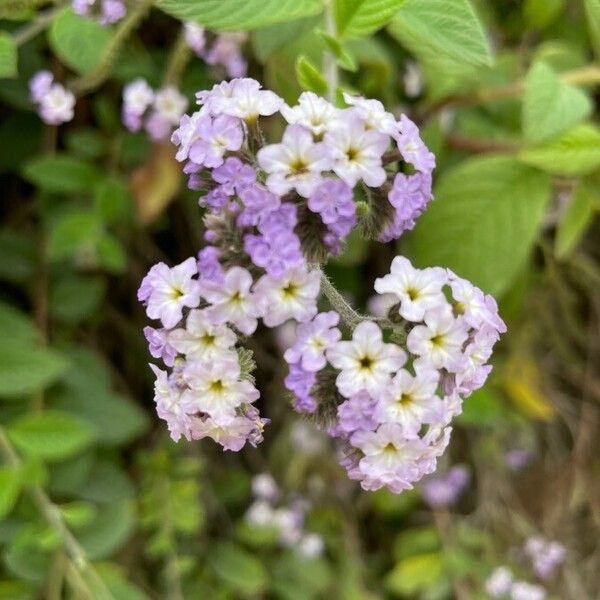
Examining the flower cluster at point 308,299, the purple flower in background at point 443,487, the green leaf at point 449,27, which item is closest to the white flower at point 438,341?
the flower cluster at point 308,299

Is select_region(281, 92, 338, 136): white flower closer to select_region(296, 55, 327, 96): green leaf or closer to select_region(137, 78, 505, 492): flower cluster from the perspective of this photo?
select_region(137, 78, 505, 492): flower cluster

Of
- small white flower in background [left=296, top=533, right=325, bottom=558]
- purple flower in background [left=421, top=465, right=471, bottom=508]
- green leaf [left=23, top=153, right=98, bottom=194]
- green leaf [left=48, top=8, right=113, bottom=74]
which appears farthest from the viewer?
purple flower in background [left=421, top=465, right=471, bottom=508]

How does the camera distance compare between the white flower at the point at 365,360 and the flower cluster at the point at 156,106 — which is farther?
the flower cluster at the point at 156,106

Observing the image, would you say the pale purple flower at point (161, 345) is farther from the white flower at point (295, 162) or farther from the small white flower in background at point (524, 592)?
the small white flower in background at point (524, 592)

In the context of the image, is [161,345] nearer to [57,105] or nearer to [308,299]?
[308,299]

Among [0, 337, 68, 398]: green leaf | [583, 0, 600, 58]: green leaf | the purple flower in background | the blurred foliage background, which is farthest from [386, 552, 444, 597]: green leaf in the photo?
[583, 0, 600, 58]: green leaf

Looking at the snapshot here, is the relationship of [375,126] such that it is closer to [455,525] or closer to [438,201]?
[438,201]

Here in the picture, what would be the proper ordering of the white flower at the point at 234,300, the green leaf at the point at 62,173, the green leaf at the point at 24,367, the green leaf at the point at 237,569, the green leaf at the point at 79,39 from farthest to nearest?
1. the green leaf at the point at 237,569
2. the green leaf at the point at 62,173
3. the green leaf at the point at 24,367
4. the green leaf at the point at 79,39
5. the white flower at the point at 234,300
